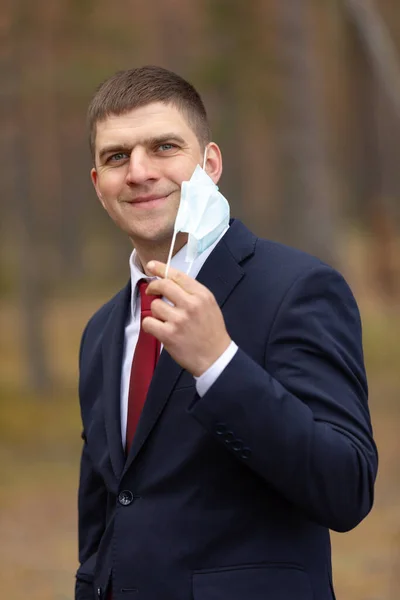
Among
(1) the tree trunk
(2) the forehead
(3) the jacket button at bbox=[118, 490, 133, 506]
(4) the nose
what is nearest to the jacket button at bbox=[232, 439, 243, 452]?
(3) the jacket button at bbox=[118, 490, 133, 506]

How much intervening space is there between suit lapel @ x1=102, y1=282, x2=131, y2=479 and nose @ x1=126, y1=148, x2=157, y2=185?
46 cm

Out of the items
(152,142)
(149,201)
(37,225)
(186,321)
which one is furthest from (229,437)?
(37,225)

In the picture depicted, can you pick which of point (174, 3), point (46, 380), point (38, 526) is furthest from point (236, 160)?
point (38, 526)

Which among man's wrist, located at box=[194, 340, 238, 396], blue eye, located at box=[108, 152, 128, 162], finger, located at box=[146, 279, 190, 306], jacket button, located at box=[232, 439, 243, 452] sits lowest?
jacket button, located at box=[232, 439, 243, 452]

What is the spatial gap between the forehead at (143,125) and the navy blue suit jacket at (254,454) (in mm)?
324

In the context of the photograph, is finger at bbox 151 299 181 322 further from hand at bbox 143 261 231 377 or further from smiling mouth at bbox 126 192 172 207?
smiling mouth at bbox 126 192 172 207

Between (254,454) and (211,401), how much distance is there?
5.9 inches

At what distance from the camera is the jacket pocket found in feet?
7.94

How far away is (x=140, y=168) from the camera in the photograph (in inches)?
104

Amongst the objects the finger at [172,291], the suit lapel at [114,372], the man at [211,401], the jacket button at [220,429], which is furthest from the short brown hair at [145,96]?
the jacket button at [220,429]

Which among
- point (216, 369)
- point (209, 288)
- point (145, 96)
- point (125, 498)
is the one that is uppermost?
point (145, 96)

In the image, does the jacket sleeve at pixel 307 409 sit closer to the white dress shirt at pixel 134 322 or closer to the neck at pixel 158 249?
the white dress shirt at pixel 134 322

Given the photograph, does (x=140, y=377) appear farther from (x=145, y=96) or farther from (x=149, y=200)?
(x=145, y=96)

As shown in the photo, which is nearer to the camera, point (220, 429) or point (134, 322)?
point (220, 429)
